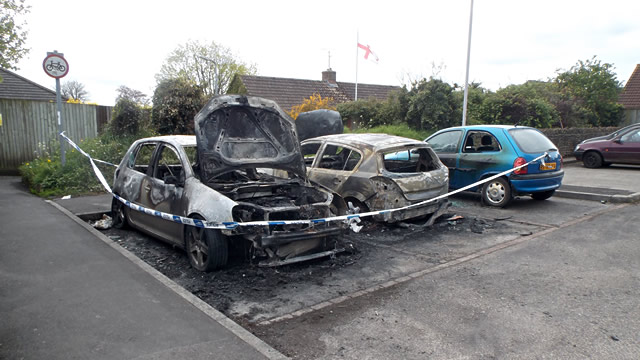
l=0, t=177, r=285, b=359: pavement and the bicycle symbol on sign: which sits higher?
the bicycle symbol on sign

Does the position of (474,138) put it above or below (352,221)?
above

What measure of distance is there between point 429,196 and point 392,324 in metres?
3.48

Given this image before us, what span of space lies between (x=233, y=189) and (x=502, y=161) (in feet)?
18.2

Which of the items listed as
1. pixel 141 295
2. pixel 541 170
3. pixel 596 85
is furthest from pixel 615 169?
pixel 141 295

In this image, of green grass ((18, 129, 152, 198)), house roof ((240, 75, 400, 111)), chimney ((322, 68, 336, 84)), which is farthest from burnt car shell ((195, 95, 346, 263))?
chimney ((322, 68, 336, 84))

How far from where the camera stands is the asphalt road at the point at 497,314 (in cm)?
350

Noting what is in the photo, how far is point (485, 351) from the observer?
3.46 metres

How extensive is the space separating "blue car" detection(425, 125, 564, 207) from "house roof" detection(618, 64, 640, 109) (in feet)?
85.0

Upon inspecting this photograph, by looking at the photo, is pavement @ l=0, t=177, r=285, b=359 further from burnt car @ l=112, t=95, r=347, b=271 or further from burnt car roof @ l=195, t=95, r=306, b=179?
burnt car roof @ l=195, t=95, r=306, b=179

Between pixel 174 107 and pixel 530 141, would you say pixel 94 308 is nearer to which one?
pixel 530 141


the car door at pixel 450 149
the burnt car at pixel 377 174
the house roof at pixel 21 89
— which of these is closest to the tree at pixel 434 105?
the car door at pixel 450 149

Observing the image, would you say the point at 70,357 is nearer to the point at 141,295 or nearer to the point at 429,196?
the point at 141,295

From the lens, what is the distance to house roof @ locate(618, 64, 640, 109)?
29806mm

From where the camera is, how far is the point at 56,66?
409 inches
